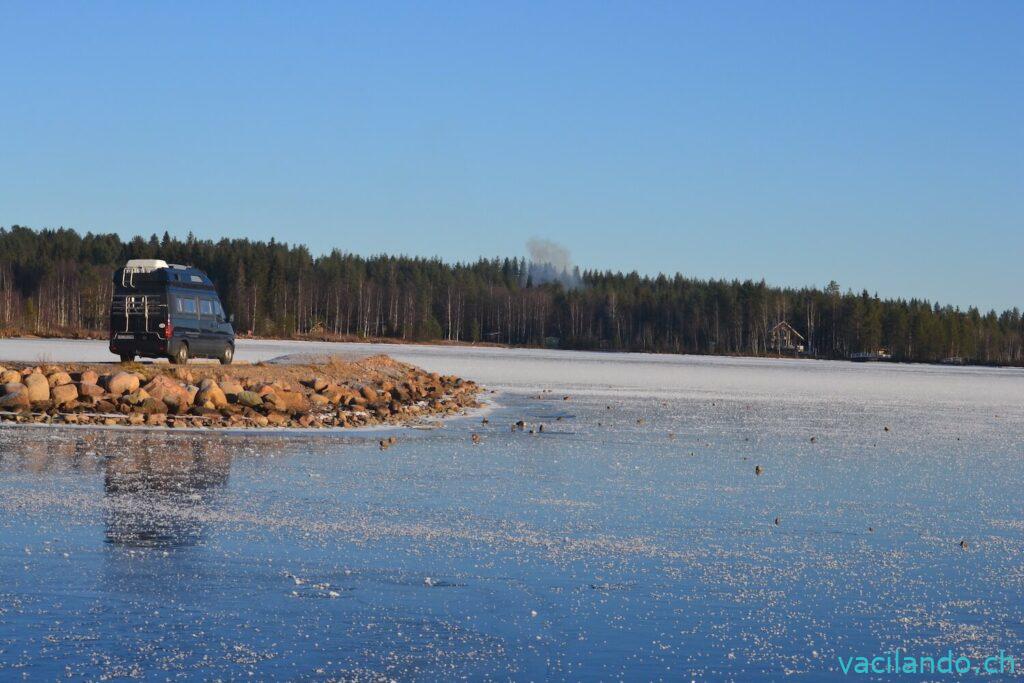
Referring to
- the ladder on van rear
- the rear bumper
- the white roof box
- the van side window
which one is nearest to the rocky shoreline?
the rear bumper

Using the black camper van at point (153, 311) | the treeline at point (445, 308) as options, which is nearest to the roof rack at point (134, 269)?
the black camper van at point (153, 311)

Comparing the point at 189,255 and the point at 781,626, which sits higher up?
the point at 189,255

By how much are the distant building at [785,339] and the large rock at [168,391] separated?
13399 centimetres

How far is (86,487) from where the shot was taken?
1609 cm

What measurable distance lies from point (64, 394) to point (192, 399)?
9.97ft

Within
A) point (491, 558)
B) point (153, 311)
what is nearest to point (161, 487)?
point (491, 558)

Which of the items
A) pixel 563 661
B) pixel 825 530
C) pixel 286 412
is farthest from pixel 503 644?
pixel 286 412

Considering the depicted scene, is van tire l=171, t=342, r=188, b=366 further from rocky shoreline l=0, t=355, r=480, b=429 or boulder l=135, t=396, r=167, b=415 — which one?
boulder l=135, t=396, r=167, b=415

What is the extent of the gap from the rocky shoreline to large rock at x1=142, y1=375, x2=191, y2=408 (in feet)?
0.08

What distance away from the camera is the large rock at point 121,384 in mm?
29131

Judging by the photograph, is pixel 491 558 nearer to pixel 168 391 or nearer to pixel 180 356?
pixel 168 391

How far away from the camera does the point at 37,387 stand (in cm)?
2905

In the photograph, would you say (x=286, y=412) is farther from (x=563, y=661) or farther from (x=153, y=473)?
(x=563, y=661)

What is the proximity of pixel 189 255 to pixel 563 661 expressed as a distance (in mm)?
165987
